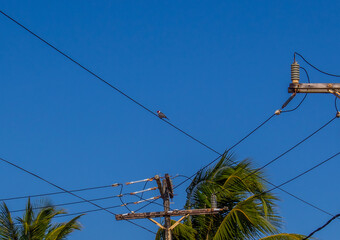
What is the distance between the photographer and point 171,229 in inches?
1257

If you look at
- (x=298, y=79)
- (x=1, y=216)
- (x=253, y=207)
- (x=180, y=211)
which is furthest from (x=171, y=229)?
(x=298, y=79)

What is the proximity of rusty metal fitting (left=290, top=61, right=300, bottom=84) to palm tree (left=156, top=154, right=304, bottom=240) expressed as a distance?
6.65m

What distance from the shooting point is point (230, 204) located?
34281mm

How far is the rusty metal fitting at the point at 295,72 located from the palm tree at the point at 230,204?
665cm

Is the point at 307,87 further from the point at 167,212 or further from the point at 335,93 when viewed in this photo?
the point at 167,212

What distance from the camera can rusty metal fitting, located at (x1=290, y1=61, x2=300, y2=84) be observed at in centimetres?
2666

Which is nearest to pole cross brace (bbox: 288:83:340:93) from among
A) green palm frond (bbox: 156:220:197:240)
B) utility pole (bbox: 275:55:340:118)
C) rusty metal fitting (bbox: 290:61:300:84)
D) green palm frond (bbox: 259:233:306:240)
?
utility pole (bbox: 275:55:340:118)

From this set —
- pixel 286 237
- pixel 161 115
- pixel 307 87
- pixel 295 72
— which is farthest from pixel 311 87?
pixel 161 115

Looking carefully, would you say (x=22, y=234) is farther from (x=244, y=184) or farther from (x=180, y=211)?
(x=244, y=184)

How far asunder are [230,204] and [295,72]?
333 inches

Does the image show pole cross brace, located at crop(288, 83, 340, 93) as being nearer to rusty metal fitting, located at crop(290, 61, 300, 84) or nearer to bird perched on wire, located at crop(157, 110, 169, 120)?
rusty metal fitting, located at crop(290, 61, 300, 84)

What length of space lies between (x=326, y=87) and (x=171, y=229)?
7428mm

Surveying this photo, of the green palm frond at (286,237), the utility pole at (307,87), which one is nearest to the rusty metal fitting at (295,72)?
the utility pole at (307,87)

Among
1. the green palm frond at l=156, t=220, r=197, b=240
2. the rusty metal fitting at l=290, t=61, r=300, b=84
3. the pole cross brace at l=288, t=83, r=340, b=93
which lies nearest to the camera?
the pole cross brace at l=288, t=83, r=340, b=93
